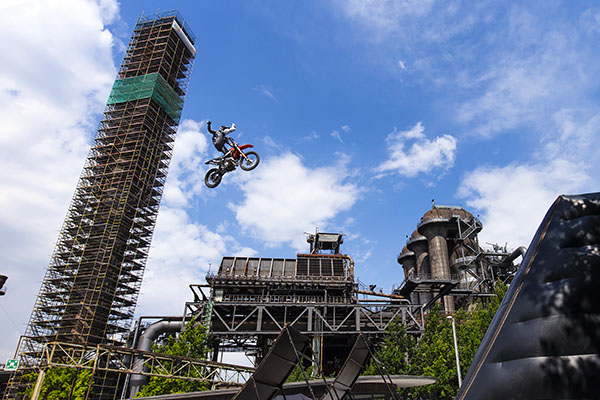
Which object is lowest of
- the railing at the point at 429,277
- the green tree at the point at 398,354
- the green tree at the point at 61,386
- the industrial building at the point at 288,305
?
the green tree at the point at 61,386

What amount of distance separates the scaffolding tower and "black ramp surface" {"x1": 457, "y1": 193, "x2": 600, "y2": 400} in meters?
53.1

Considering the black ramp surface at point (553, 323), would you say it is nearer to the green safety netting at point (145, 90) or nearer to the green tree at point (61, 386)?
the green tree at point (61, 386)

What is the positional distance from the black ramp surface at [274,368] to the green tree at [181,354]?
20.3 metres

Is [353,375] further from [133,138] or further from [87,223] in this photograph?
[133,138]

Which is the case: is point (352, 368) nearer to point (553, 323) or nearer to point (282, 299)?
point (553, 323)

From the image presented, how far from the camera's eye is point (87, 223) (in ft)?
197

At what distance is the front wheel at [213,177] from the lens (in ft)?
60.6

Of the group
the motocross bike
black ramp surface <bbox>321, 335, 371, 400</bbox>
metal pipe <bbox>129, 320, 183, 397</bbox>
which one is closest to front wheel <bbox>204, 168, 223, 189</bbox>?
the motocross bike

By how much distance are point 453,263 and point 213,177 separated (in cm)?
4983

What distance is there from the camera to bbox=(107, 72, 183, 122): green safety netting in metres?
69.0

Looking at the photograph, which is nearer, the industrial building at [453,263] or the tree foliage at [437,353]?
the tree foliage at [437,353]

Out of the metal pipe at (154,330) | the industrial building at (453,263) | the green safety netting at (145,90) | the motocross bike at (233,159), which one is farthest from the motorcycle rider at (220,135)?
the green safety netting at (145,90)

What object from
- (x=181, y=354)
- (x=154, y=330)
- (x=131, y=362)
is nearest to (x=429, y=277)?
(x=181, y=354)

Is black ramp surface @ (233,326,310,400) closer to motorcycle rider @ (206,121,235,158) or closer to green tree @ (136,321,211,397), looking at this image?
motorcycle rider @ (206,121,235,158)
